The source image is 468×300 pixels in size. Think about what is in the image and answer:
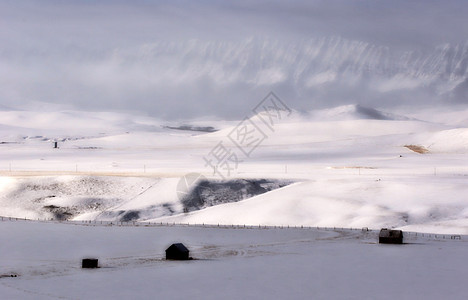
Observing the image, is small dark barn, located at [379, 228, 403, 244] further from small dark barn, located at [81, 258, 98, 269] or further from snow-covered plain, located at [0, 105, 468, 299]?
small dark barn, located at [81, 258, 98, 269]

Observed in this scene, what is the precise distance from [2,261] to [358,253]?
2218 cm

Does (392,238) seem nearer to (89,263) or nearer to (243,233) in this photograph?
(243,233)

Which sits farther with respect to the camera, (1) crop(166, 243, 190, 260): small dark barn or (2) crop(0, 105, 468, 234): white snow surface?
(2) crop(0, 105, 468, 234): white snow surface

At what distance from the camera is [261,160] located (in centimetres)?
13100

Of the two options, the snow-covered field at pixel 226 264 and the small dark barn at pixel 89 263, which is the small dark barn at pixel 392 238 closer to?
the snow-covered field at pixel 226 264

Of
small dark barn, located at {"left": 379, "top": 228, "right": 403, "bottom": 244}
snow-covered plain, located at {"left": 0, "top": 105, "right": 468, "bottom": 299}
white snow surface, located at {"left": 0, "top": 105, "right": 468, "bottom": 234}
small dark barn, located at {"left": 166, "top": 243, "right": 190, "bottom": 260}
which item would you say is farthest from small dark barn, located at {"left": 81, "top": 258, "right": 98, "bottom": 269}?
white snow surface, located at {"left": 0, "top": 105, "right": 468, "bottom": 234}

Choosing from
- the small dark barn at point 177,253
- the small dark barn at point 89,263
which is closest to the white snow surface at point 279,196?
the small dark barn at point 177,253

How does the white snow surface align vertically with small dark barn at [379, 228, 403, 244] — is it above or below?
above

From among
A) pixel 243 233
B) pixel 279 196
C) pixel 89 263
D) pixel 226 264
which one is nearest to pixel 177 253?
pixel 226 264

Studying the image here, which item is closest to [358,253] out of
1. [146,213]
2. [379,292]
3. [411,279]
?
[411,279]

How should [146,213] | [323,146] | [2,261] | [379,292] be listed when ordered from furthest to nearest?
1. [323,146]
2. [146,213]
3. [2,261]
4. [379,292]

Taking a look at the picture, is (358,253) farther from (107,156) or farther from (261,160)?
(107,156)

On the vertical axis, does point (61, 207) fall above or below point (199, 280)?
above

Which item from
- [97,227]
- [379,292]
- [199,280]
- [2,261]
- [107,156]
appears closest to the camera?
[379,292]
